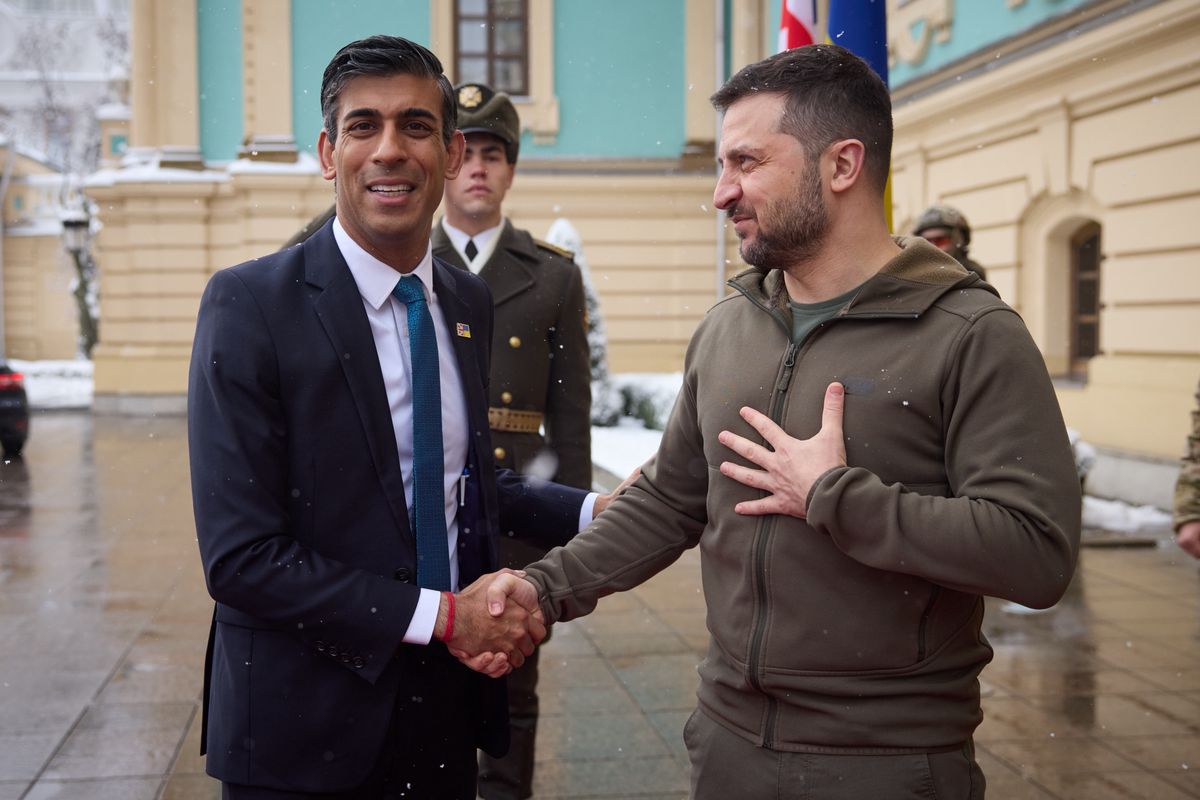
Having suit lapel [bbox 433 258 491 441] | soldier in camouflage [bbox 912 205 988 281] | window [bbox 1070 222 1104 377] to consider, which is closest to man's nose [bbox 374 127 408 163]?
suit lapel [bbox 433 258 491 441]

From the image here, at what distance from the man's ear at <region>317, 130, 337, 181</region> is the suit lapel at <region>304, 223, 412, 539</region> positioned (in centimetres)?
25

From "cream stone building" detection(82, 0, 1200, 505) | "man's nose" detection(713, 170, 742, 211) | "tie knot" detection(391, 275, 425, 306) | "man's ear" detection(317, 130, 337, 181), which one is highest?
"cream stone building" detection(82, 0, 1200, 505)

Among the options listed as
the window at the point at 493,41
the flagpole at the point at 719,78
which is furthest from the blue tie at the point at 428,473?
the window at the point at 493,41

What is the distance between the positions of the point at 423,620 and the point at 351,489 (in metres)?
0.29

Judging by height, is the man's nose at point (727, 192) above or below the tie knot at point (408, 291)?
above

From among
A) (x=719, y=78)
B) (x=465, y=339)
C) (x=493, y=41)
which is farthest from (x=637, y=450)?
(x=465, y=339)

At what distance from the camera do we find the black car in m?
14.6

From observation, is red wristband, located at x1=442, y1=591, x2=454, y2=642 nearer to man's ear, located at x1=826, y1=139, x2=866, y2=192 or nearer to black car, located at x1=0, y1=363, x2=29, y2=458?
man's ear, located at x1=826, y1=139, x2=866, y2=192

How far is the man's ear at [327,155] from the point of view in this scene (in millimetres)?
2514

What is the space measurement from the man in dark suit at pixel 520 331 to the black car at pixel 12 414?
39.8 ft

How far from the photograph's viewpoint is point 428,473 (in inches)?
94.8

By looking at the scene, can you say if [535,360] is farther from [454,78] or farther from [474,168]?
[454,78]

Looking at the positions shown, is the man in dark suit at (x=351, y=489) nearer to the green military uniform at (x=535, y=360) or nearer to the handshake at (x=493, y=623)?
the handshake at (x=493, y=623)

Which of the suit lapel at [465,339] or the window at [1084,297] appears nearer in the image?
the suit lapel at [465,339]
